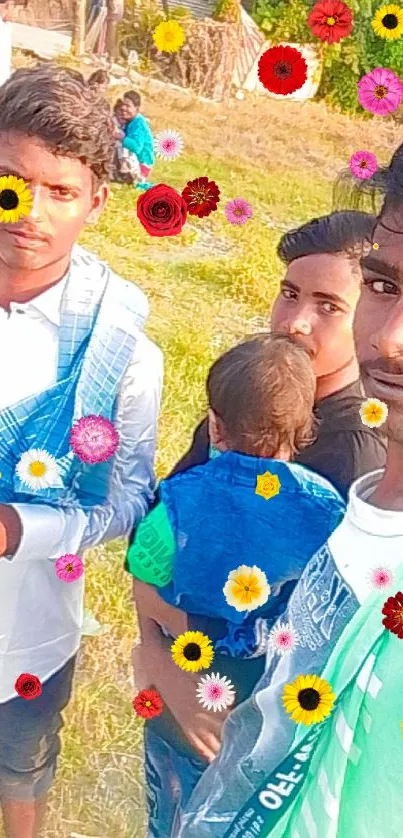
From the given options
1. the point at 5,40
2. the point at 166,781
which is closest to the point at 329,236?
the point at 5,40

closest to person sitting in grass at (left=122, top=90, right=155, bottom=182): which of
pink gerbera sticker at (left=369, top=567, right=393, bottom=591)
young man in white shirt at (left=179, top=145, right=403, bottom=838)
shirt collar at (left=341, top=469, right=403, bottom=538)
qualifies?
young man in white shirt at (left=179, top=145, right=403, bottom=838)

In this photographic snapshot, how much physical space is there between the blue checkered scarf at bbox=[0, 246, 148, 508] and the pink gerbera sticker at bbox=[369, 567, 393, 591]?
17.4 inches

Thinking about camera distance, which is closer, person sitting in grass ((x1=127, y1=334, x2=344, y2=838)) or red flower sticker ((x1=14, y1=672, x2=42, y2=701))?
person sitting in grass ((x1=127, y1=334, x2=344, y2=838))

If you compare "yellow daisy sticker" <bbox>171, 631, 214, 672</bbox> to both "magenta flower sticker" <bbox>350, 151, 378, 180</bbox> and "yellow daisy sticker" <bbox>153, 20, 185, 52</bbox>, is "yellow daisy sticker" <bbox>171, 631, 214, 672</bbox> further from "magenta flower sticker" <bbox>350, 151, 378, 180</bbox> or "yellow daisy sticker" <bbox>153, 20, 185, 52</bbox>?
"yellow daisy sticker" <bbox>153, 20, 185, 52</bbox>

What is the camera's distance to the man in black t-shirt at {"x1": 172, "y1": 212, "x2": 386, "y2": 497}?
141cm

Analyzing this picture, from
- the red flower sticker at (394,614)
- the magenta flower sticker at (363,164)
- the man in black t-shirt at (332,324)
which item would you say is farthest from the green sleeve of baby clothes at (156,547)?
the magenta flower sticker at (363,164)

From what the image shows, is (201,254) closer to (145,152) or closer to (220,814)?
(145,152)

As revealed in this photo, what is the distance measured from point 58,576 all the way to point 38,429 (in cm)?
24

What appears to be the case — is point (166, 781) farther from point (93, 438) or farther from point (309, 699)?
point (93, 438)

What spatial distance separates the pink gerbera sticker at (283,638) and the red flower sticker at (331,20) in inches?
34.7

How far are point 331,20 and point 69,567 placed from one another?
91cm

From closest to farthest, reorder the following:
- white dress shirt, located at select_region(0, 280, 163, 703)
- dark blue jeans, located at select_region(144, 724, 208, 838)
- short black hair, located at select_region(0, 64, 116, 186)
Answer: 1. short black hair, located at select_region(0, 64, 116, 186)
2. white dress shirt, located at select_region(0, 280, 163, 703)
3. dark blue jeans, located at select_region(144, 724, 208, 838)

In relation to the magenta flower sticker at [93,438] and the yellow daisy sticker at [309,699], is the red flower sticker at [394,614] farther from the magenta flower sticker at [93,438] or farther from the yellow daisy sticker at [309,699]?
the magenta flower sticker at [93,438]

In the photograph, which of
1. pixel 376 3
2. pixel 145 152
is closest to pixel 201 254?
pixel 145 152
